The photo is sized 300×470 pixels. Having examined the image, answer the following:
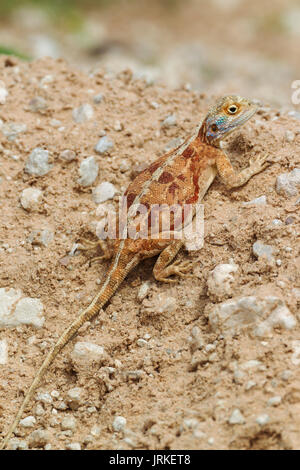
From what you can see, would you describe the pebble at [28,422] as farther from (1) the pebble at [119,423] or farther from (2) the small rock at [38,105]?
(2) the small rock at [38,105]

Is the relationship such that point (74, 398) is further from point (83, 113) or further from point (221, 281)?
point (83, 113)

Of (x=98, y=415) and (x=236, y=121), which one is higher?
(x=236, y=121)

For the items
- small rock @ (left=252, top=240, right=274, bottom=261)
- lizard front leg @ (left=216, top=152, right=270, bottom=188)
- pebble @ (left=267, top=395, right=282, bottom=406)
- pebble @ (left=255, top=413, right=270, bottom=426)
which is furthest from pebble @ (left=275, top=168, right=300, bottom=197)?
pebble @ (left=255, top=413, right=270, bottom=426)

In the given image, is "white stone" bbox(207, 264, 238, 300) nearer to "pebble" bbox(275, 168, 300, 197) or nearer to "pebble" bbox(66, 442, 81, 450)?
"pebble" bbox(275, 168, 300, 197)

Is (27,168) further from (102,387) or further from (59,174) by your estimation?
(102,387)

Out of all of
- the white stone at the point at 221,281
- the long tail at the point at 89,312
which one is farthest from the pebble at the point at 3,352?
the white stone at the point at 221,281

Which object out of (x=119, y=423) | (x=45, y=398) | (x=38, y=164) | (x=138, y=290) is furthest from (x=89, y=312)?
(x=38, y=164)
